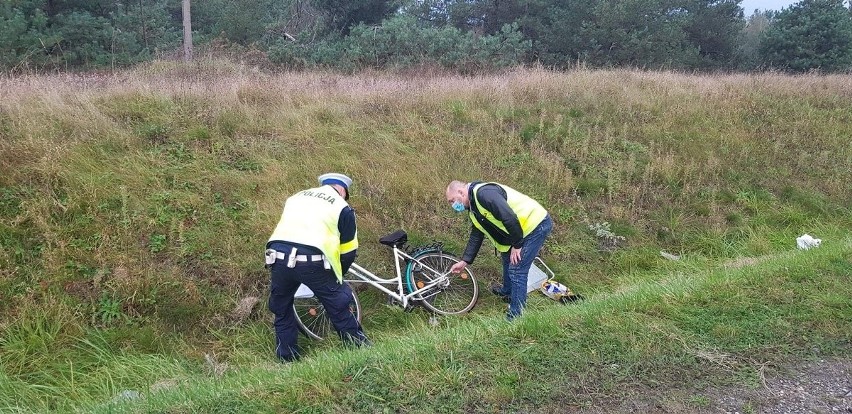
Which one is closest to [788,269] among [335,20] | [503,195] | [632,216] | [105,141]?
[503,195]

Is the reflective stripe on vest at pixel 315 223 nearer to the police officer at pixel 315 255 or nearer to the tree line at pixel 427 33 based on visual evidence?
the police officer at pixel 315 255

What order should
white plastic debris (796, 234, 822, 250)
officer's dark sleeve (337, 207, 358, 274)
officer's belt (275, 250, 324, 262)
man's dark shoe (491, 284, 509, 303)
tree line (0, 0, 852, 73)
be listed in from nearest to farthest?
officer's belt (275, 250, 324, 262), officer's dark sleeve (337, 207, 358, 274), man's dark shoe (491, 284, 509, 303), white plastic debris (796, 234, 822, 250), tree line (0, 0, 852, 73)

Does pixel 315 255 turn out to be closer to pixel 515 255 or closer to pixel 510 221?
pixel 510 221

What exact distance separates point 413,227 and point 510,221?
2.27m

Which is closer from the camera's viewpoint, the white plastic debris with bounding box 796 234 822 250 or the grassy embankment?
the grassy embankment

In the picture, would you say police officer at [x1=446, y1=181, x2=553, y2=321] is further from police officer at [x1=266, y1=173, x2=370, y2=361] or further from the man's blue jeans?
police officer at [x1=266, y1=173, x2=370, y2=361]

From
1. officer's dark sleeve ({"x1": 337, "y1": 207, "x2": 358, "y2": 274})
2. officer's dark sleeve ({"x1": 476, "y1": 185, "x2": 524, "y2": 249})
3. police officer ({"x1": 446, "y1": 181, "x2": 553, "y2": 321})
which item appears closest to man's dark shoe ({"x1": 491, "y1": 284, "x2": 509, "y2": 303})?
police officer ({"x1": 446, "y1": 181, "x2": 553, "y2": 321})

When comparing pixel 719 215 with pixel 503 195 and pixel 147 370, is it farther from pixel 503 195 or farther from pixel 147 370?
pixel 147 370

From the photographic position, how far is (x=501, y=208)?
5.09 meters

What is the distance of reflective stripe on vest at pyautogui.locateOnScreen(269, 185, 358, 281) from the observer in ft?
14.5

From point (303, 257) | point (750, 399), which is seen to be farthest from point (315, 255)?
point (750, 399)

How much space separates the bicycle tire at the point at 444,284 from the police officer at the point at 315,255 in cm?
121

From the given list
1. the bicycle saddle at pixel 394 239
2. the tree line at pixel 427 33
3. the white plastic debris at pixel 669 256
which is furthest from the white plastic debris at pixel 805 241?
the tree line at pixel 427 33

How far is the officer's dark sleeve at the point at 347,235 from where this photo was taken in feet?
15.1
